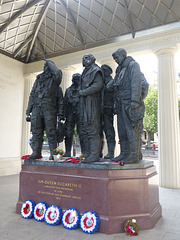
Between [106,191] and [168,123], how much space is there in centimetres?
655

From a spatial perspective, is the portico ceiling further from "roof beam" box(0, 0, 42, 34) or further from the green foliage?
the green foliage

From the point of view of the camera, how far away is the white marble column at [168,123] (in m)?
9.27

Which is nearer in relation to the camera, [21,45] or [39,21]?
[39,21]

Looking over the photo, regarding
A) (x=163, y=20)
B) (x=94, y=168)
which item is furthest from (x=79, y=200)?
(x=163, y=20)

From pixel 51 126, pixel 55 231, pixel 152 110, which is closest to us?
pixel 55 231

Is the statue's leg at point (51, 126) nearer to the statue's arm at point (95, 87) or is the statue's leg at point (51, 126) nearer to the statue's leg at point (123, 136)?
the statue's arm at point (95, 87)

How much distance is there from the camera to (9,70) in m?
13.5

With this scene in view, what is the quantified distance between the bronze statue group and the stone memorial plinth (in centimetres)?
36

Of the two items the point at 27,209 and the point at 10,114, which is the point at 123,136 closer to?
the point at 27,209

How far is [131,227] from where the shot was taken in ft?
12.8

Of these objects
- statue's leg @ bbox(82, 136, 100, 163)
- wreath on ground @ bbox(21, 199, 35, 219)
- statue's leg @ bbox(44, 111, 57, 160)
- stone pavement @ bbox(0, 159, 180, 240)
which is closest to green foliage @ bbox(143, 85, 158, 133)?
stone pavement @ bbox(0, 159, 180, 240)

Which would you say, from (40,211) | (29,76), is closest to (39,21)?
(29,76)

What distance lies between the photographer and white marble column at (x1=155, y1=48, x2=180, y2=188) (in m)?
9.27

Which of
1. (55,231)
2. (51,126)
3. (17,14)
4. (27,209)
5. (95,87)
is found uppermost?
(17,14)
